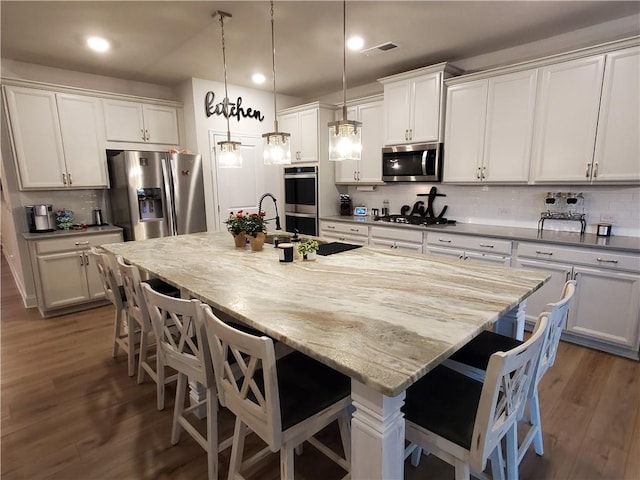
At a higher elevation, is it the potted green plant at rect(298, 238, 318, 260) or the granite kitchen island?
the potted green plant at rect(298, 238, 318, 260)

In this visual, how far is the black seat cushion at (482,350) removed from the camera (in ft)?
5.08

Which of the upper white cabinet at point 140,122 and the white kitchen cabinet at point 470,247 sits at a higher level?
the upper white cabinet at point 140,122

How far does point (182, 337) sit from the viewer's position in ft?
5.01

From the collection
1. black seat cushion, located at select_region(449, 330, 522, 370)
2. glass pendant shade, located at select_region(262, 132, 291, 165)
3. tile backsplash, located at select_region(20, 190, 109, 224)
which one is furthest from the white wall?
black seat cushion, located at select_region(449, 330, 522, 370)

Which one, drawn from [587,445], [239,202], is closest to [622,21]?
[587,445]

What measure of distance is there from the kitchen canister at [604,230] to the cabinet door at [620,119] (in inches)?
17.1

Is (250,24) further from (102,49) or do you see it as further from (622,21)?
(622,21)

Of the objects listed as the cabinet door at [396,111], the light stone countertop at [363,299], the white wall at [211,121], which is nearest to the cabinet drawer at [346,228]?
the cabinet door at [396,111]

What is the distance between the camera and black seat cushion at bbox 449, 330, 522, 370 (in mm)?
1550

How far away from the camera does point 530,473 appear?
5.49ft

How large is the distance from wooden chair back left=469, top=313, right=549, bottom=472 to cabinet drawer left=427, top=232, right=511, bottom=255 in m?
2.16

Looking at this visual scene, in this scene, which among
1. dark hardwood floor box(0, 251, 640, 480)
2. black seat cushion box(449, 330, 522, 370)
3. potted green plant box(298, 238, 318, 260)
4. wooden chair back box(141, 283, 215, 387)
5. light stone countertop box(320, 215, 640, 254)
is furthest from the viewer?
light stone countertop box(320, 215, 640, 254)

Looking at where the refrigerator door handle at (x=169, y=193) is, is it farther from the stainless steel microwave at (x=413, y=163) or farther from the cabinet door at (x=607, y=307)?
the cabinet door at (x=607, y=307)

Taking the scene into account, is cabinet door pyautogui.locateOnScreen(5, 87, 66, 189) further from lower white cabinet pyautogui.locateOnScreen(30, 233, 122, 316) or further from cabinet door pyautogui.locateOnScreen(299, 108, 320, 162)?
cabinet door pyautogui.locateOnScreen(299, 108, 320, 162)
